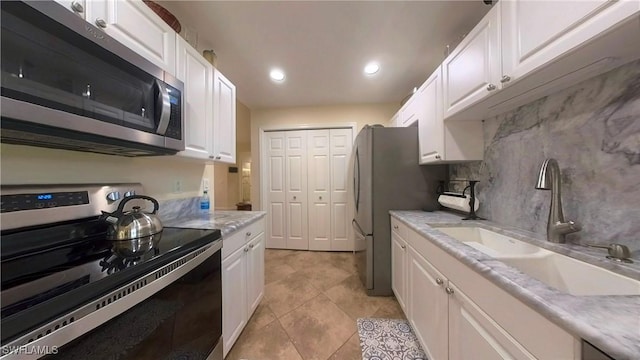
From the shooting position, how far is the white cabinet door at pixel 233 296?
1.34m

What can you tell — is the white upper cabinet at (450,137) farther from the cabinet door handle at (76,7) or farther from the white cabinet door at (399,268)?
the cabinet door handle at (76,7)

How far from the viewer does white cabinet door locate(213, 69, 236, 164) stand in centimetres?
176

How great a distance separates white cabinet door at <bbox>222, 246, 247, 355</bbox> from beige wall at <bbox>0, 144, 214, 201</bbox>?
0.72 meters

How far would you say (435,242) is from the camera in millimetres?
1180

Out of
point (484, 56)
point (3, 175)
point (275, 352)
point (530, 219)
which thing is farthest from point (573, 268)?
point (3, 175)

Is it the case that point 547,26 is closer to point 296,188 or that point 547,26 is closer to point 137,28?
point 137,28

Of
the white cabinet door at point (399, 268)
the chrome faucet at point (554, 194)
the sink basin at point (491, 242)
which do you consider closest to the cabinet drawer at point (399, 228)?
the white cabinet door at point (399, 268)

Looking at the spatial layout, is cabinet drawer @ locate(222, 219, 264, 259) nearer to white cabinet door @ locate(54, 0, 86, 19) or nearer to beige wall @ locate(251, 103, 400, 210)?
white cabinet door @ locate(54, 0, 86, 19)

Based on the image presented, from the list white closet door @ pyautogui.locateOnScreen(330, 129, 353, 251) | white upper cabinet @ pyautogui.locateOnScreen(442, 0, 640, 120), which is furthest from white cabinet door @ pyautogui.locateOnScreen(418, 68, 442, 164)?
white closet door @ pyautogui.locateOnScreen(330, 129, 353, 251)

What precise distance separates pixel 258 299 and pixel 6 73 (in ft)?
6.12

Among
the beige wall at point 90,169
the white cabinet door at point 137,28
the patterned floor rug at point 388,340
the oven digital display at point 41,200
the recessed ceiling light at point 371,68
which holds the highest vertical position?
the recessed ceiling light at point 371,68

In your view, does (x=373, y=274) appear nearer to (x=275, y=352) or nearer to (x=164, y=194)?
(x=275, y=352)

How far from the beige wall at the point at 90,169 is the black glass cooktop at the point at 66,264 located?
23 cm

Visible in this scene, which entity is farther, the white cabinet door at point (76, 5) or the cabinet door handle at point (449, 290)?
the cabinet door handle at point (449, 290)
